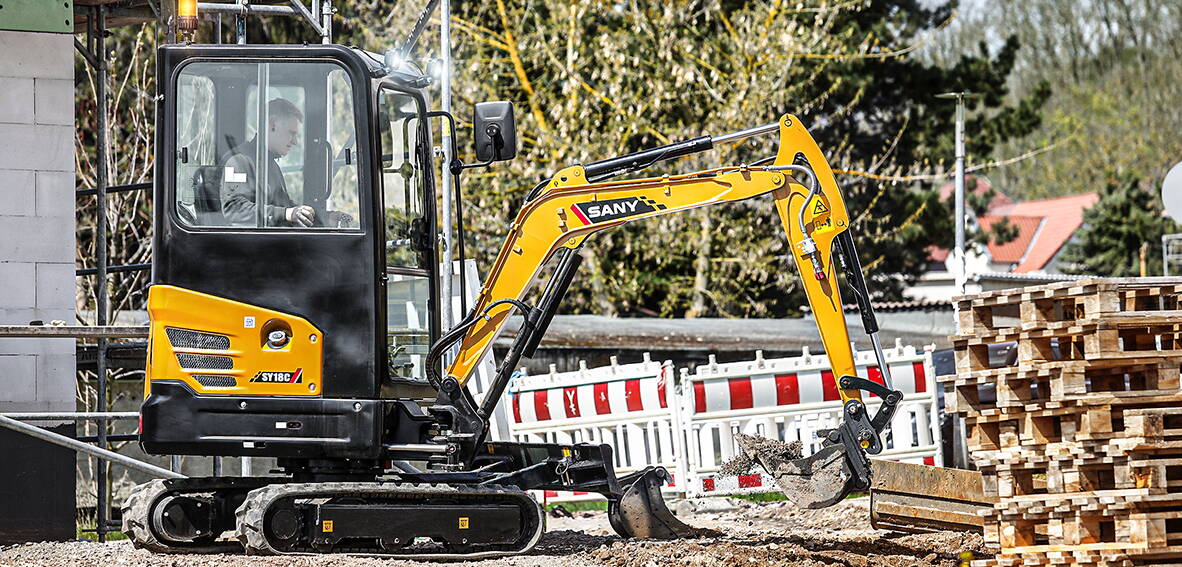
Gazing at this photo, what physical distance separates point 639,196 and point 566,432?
5867 mm

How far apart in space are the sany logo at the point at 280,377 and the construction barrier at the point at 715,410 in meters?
5.65

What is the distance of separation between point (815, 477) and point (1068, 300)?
1830 mm

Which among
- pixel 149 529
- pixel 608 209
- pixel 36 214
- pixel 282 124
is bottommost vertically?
pixel 149 529

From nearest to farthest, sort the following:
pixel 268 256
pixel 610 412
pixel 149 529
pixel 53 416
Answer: pixel 268 256
pixel 149 529
pixel 53 416
pixel 610 412

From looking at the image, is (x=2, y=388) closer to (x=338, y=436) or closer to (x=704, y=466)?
(x=338, y=436)

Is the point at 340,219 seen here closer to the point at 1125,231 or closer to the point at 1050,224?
the point at 1125,231

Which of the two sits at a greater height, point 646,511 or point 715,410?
point 715,410

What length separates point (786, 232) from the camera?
942cm

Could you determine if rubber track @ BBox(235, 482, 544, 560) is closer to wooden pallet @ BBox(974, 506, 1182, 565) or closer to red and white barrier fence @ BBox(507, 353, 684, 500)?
wooden pallet @ BBox(974, 506, 1182, 565)

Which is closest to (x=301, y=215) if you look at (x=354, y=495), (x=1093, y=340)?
(x=354, y=495)

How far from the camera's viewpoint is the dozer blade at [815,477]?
9117mm

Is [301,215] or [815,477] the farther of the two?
[815,477]

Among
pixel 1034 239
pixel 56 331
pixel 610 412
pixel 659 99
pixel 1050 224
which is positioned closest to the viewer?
pixel 56 331

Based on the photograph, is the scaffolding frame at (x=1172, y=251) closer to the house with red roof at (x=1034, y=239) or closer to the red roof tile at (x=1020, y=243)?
the house with red roof at (x=1034, y=239)
